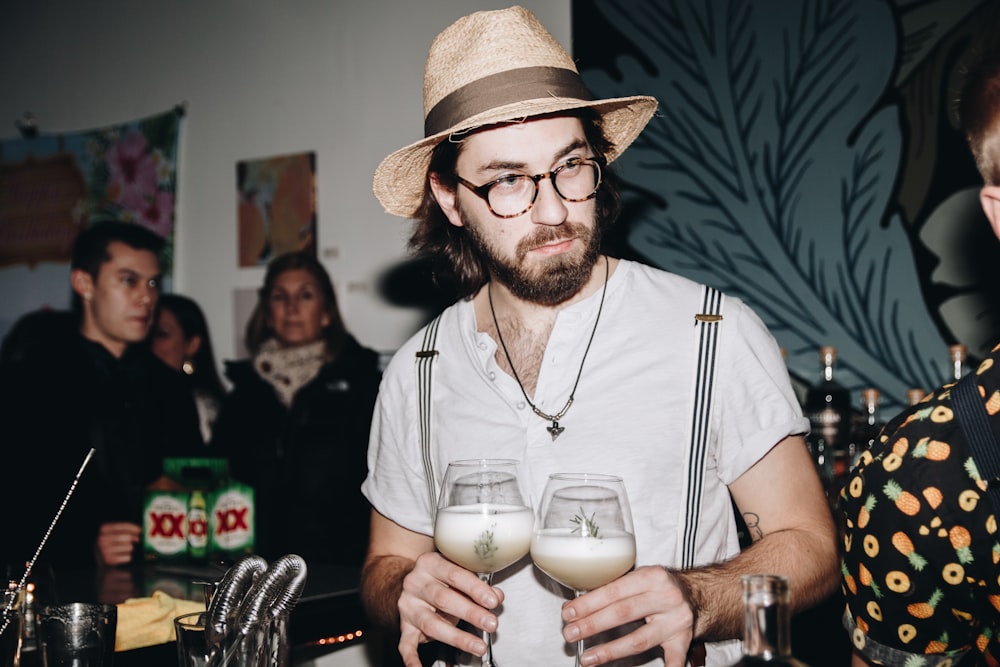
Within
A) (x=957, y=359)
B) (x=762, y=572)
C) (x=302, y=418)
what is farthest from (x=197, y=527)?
(x=957, y=359)

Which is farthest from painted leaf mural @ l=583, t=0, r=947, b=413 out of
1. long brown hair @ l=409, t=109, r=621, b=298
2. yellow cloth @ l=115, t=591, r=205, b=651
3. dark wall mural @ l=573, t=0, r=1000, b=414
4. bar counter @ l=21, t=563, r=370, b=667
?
yellow cloth @ l=115, t=591, r=205, b=651

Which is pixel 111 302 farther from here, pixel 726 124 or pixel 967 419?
pixel 967 419

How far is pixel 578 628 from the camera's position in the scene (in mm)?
1260

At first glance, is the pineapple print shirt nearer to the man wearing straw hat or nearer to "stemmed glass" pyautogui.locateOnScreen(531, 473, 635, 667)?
"stemmed glass" pyautogui.locateOnScreen(531, 473, 635, 667)

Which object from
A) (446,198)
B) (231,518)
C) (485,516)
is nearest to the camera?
(485,516)

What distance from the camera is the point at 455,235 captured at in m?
2.38

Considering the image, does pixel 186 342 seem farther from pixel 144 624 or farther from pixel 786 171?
pixel 144 624

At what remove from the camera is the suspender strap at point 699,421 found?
1.77 metres

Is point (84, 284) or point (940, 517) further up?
point (84, 284)

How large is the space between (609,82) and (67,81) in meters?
3.60

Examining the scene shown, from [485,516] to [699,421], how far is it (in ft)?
1.98

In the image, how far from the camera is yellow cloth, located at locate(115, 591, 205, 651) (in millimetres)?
1760

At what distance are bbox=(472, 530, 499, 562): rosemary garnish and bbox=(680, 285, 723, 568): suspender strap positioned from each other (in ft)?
1.75

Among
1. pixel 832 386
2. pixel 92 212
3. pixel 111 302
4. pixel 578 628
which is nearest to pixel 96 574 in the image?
pixel 111 302
